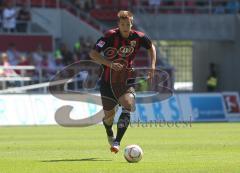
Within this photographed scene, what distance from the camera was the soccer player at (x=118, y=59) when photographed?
14.7 m

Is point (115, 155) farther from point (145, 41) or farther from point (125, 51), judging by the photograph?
point (145, 41)

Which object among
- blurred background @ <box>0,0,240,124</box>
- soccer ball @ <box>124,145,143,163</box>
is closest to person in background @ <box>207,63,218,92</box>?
Result: blurred background @ <box>0,0,240,124</box>

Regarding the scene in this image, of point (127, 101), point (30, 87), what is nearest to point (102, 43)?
point (127, 101)

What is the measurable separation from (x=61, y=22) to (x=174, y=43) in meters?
11.6

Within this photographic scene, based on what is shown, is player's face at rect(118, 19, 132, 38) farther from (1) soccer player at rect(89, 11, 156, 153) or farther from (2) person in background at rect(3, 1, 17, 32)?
(2) person in background at rect(3, 1, 17, 32)

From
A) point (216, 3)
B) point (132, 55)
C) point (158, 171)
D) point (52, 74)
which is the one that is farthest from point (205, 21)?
point (158, 171)

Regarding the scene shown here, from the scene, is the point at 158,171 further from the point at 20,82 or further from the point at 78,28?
the point at 78,28

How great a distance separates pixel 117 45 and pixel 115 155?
6.87 feet

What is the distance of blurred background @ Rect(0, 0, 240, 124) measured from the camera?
35.2 m

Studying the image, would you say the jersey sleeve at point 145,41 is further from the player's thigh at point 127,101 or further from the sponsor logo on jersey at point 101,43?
the player's thigh at point 127,101

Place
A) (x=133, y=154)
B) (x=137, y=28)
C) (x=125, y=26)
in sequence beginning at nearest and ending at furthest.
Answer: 1. (x=133, y=154)
2. (x=125, y=26)
3. (x=137, y=28)

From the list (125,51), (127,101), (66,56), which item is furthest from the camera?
(66,56)

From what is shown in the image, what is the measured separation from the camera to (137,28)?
40.4 metres

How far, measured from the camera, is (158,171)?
12.0 meters
